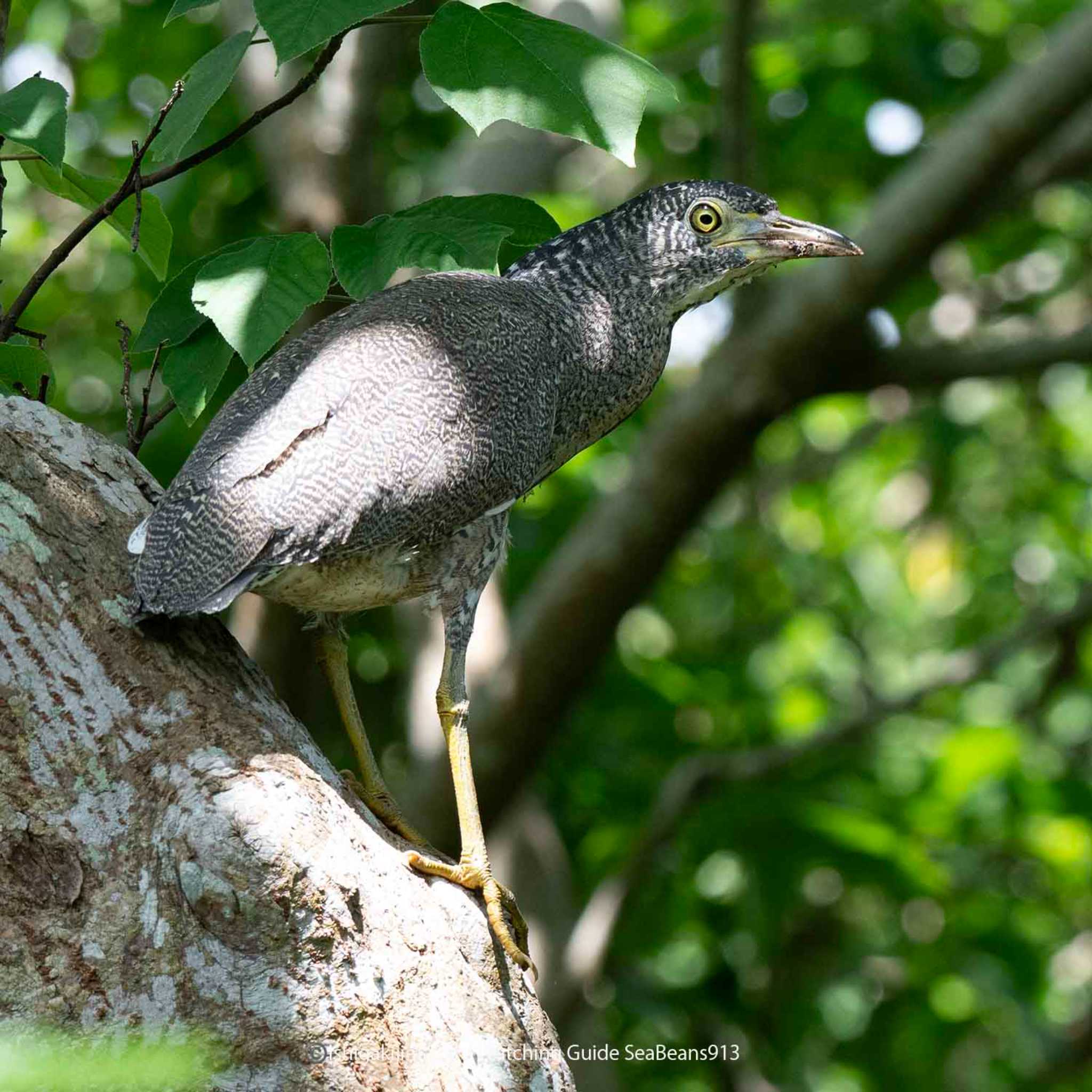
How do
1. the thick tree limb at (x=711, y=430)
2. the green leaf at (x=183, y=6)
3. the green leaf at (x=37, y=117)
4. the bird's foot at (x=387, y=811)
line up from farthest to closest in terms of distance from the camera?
the thick tree limb at (x=711, y=430), the bird's foot at (x=387, y=811), the green leaf at (x=183, y=6), the green leaf at (x=37, y=117)

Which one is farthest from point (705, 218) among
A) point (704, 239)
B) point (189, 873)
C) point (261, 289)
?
point (189, 873)

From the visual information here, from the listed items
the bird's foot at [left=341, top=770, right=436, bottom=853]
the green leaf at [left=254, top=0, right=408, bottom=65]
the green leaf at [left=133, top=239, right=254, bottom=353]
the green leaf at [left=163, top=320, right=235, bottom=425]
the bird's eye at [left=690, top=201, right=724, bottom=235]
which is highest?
the green leaf at [left=254, top=0, right=408, bottom=65]

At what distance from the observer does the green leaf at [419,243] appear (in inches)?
96.8

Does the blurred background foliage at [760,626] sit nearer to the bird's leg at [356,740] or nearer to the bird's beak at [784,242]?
the bird's leg at [356,740]

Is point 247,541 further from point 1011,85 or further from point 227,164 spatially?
point 227,164

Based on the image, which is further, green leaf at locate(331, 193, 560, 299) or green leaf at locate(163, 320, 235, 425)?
green leaf at locate(163, 320, 235, 425)

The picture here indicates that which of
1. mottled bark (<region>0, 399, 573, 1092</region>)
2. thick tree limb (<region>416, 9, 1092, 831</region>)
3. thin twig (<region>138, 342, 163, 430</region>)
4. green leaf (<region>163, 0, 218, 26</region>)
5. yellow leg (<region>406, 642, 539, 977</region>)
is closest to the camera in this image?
mottled bark (<region>0, 399, 573, 1092</region>)

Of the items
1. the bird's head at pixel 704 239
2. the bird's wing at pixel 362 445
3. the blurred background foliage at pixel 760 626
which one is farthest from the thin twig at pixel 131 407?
the blurred background foliage at pixel 760 626

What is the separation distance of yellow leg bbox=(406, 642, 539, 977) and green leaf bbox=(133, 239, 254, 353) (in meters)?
0.78

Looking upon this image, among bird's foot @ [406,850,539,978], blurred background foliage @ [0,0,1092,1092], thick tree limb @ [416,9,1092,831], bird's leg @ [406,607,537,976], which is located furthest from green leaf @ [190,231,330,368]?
thick tree limb @ [416,9,1092,831]

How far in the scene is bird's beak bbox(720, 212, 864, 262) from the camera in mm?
3012

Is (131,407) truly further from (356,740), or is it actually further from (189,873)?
(189,873)

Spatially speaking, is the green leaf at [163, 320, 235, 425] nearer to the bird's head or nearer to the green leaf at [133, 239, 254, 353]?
the green leaf at [133, 239, 254, 353]

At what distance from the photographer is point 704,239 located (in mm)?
3023
